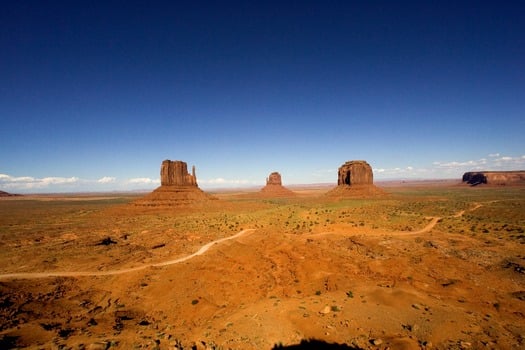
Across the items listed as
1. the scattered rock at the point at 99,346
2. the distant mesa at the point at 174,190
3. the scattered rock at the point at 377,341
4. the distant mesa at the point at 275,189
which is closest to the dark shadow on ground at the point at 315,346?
the scattered rock at the point at 377,341

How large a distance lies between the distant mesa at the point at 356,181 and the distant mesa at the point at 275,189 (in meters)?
49.5

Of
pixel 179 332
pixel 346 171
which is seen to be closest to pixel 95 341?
pixel 179 332

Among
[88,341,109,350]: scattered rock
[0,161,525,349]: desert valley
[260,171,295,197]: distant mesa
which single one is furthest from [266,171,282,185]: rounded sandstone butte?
[88,341,109,350]: scattered rock

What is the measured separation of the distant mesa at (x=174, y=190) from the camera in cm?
8319

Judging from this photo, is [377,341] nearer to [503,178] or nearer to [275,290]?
[275,290]

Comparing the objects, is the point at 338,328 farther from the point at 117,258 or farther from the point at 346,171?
the point at 346,171

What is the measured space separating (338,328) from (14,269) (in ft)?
102

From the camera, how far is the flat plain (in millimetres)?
13406

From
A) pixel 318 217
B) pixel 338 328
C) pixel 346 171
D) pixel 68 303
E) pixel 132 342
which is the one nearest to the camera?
pixel 132 342

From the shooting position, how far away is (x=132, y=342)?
1242cm

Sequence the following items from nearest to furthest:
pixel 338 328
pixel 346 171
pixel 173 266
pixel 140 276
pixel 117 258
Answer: pixel 338 328
pixel 140 276
pixel 173 266
pixel 117 258
pixel 346 171

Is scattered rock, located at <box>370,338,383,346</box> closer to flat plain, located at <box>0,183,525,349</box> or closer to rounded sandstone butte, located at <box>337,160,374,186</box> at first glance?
flat plain, located at <box>0,183,525,349</box>

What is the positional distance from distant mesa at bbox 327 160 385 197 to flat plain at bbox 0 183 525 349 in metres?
56.6

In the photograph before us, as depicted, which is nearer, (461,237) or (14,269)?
(14,269)
